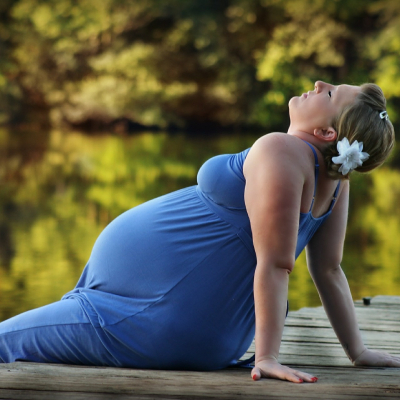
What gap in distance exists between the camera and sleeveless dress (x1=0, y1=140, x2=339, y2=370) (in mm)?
1604

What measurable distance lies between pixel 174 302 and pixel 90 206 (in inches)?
381

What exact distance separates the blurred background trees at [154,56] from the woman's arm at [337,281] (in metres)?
20.3

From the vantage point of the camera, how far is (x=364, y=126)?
1594 mm

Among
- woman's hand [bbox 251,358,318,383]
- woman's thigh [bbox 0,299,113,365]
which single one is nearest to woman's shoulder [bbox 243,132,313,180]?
woman's hand [bbox 251,358,318,383]

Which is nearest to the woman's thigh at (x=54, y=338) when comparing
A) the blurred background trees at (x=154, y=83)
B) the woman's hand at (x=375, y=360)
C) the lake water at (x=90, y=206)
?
the woman's hand at (x=375, y=360)

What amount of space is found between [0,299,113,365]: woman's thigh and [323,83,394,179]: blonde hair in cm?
68

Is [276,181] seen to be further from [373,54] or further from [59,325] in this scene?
[373,54]

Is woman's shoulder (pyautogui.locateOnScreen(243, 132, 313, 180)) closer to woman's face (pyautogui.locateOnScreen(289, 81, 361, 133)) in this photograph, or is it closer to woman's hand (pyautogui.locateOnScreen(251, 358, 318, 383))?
woman's face (pyautogui.locateOnScreen(289, 81, 361, 133))

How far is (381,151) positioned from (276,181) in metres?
0.32

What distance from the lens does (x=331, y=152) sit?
5.26 ft

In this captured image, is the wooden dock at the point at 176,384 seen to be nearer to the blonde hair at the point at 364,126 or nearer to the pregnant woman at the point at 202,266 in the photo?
the pregnant woman at the point at 202,266

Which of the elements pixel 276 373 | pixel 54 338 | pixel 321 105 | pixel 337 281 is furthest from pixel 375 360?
pixel 54 338

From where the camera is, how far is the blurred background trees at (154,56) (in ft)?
73.8

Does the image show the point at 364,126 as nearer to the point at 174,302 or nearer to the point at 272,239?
the point at 272,239
